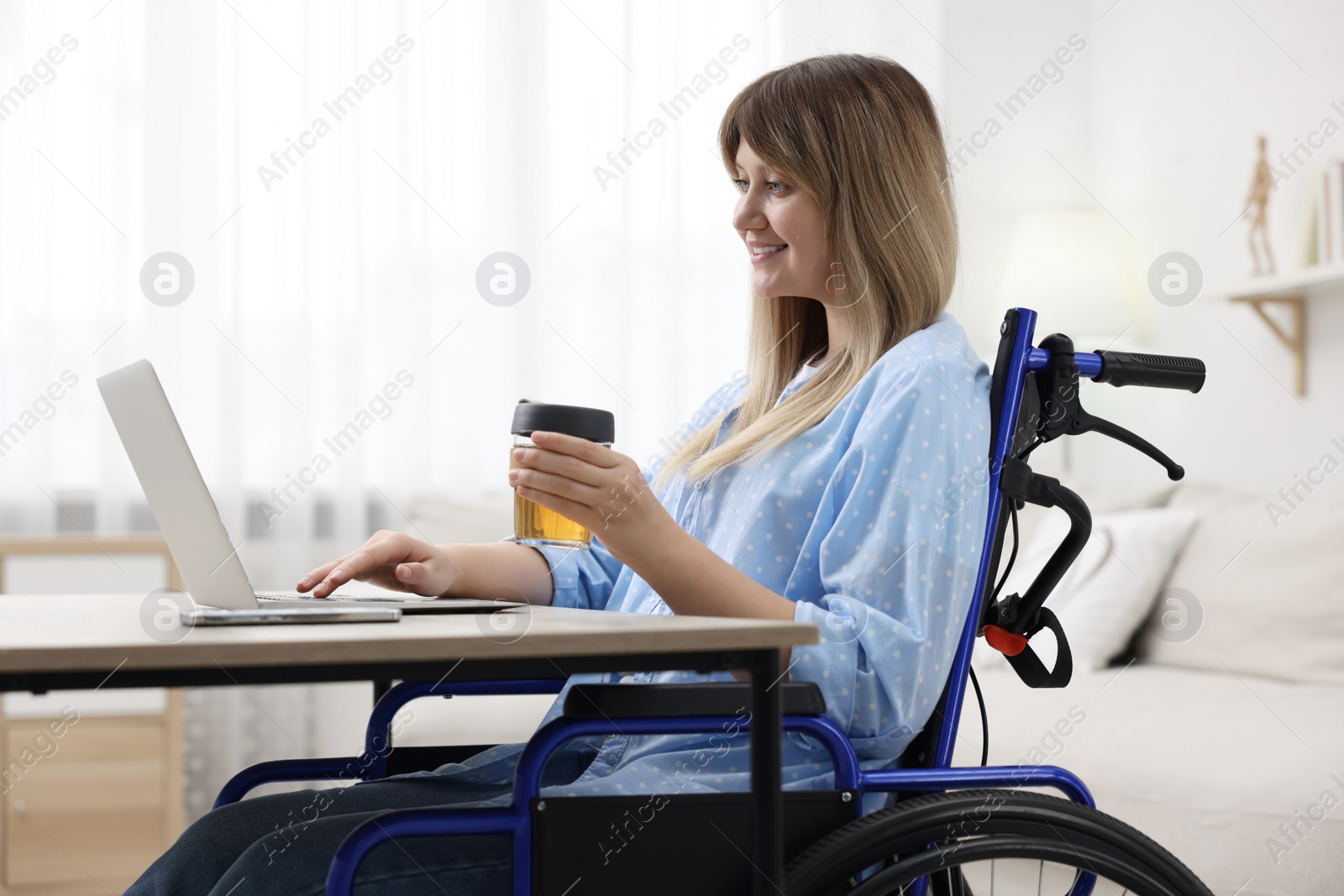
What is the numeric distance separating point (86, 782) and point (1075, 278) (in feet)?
8.75

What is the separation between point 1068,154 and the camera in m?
3.33

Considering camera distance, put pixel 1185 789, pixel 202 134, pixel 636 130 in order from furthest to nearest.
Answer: pixel 636 130 < pixel 202 134 < pixel 1185 789

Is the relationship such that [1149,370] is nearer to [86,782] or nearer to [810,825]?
[810,825]

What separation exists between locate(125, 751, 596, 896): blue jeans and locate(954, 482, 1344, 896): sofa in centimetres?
97

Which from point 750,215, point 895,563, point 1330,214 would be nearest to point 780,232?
point 750,215

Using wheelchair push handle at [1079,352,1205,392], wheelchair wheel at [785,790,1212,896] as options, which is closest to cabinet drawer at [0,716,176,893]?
wheelchair wheel at [785,790,1212,896]

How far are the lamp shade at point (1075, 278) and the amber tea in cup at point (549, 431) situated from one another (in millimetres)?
2409

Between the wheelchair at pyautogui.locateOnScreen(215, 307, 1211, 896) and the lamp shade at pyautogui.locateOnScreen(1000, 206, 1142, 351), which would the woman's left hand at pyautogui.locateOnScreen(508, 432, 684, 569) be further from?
the lamp shade at pyautogui.locateOnScreen(1000, 206, 1142, 351)

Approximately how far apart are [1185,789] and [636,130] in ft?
6.98

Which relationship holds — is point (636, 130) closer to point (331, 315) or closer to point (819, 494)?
point (331, 315)

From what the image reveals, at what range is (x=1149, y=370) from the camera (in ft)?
3.40

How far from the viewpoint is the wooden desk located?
586mm

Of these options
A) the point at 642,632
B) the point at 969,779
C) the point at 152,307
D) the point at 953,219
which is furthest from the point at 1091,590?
the point at 152,307

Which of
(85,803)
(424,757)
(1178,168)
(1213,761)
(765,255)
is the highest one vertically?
(1178,168)
